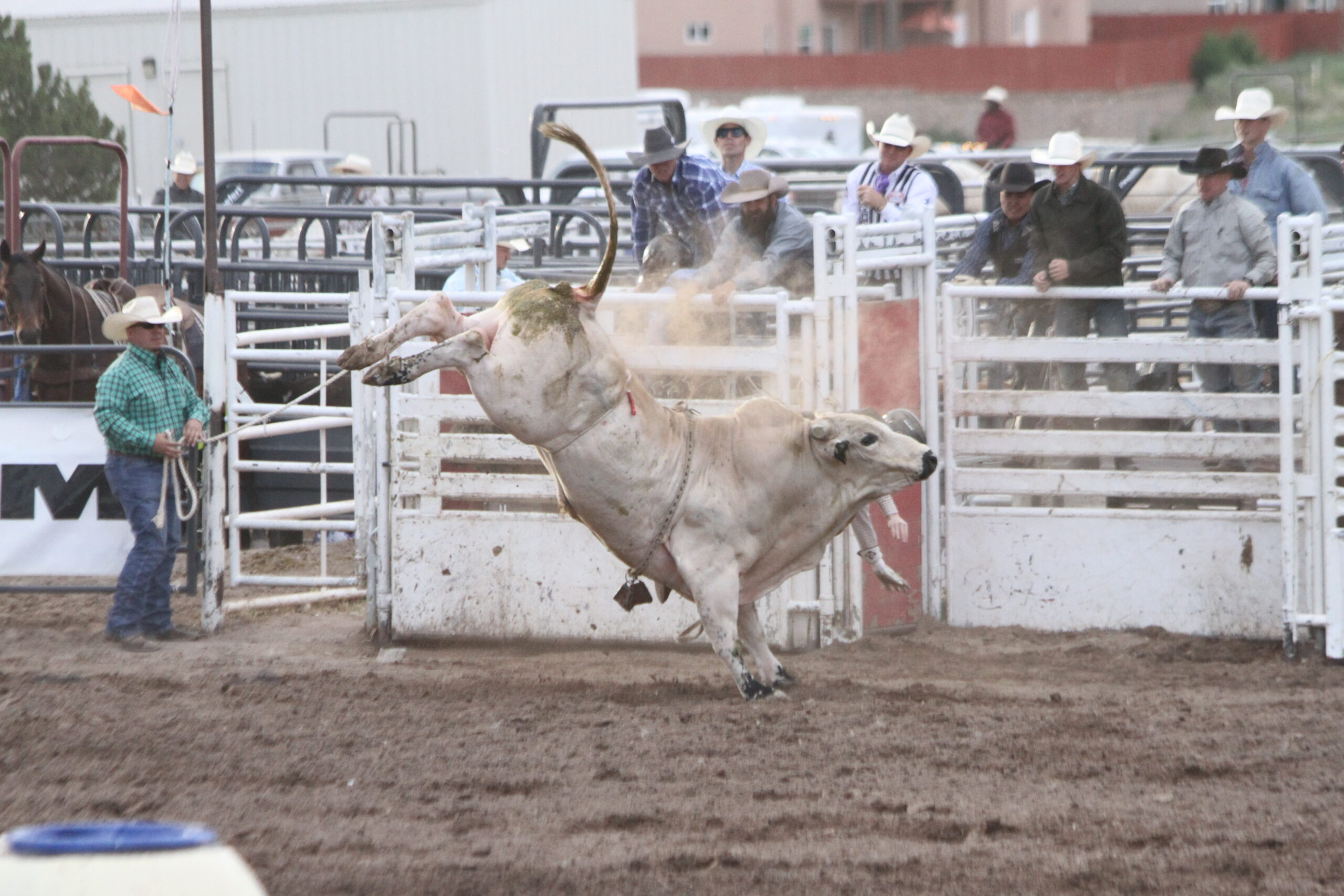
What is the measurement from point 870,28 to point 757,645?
50.6 m

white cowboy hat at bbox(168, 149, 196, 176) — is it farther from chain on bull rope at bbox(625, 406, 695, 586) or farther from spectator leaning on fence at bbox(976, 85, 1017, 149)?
chain on bull rope at bbox(625, 406, 695, 586)

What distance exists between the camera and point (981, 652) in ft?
26.9

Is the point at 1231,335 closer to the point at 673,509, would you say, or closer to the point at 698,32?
the point at 673,509

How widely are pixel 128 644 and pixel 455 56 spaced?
16.5 m

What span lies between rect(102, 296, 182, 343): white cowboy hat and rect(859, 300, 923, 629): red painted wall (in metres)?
3.46

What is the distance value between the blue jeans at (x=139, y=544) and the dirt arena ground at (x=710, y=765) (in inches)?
11.7

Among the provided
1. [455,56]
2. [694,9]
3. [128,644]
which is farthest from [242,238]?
[694,9]

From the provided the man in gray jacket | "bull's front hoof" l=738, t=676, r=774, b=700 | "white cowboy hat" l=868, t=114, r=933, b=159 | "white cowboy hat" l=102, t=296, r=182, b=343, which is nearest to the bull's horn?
"bull's front hoof" l=738, t=676, r=774, b=700

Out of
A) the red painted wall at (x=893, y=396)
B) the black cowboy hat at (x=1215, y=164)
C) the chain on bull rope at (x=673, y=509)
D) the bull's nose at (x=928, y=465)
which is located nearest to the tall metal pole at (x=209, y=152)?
the chain on bull rope at (x=673, y=509)

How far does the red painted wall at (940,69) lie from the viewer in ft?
143

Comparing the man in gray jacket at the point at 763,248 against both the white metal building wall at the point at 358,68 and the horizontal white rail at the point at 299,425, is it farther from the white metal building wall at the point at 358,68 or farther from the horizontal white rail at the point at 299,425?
the white metal building wall at the point at 358,68

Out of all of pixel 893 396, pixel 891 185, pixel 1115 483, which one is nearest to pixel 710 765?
pixel 893 396

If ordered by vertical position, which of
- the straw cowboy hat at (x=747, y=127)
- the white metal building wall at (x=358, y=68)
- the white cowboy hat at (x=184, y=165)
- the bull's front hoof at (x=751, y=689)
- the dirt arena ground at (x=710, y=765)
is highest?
the white metal building wall at (x=358, y=68)

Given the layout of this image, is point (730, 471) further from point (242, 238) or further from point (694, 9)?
point (694, 9)
